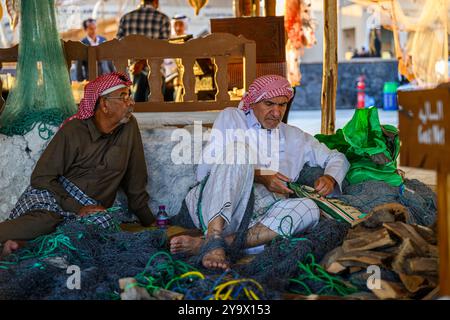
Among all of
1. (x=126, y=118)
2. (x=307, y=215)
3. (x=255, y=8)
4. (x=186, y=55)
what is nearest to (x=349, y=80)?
(x=255, y=8)

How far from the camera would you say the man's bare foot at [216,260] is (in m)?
3.44

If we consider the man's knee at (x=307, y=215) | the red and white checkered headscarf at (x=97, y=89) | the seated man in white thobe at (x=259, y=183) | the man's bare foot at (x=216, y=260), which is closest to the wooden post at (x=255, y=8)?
the seated man in white thobe at (x=259, y=183)

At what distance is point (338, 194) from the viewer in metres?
4.25

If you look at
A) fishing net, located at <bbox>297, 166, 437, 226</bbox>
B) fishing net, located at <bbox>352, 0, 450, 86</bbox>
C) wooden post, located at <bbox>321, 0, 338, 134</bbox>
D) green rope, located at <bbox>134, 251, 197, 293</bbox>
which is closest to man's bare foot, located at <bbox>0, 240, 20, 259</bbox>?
green rope, located at <bbox>134, 251, 197, 293</bbox>

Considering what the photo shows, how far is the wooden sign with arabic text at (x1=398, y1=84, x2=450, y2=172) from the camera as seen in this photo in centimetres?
239

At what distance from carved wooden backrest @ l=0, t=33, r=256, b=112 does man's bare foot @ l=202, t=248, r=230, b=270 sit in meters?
2.14

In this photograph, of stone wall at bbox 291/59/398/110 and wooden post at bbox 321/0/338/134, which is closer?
wooden post at bbox 321/0/338/134

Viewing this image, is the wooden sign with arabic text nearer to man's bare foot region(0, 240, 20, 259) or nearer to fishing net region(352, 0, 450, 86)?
man's bare foot region(0, 240, 20, 259)

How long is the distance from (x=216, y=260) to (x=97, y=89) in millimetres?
1340

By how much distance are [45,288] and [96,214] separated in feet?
2.56

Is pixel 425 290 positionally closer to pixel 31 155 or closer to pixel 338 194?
pixel 338 194

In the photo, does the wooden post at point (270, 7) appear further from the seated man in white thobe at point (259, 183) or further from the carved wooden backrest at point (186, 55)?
the seated man in white thobe at point (259, 183)

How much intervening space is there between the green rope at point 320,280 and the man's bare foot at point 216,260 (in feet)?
1.24
